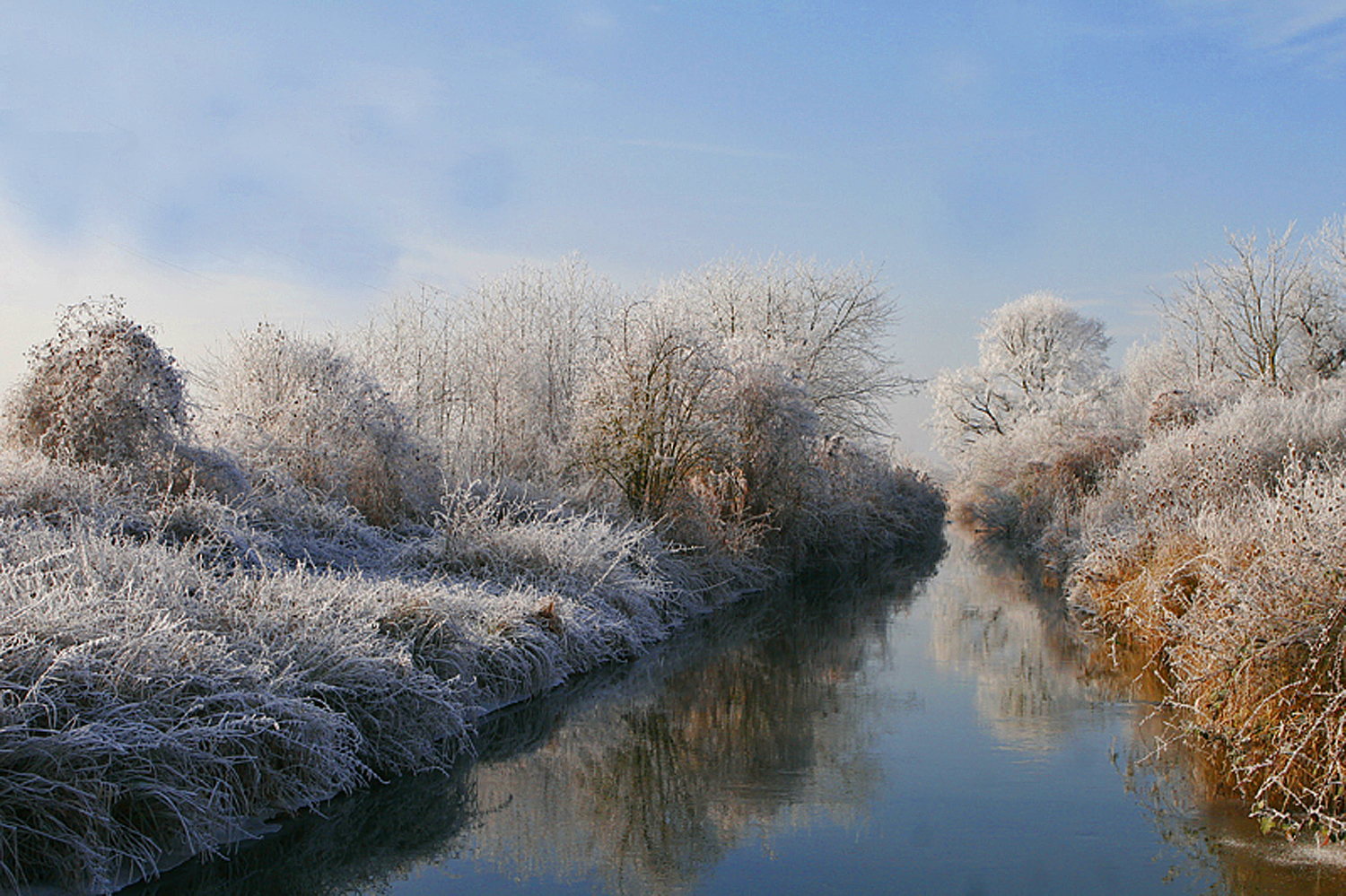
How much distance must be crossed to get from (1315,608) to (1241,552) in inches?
59.5

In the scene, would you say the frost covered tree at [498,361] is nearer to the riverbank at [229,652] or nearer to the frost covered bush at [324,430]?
the frost covered bush at [324,430]

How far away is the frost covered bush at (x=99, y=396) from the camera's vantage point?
11.5m

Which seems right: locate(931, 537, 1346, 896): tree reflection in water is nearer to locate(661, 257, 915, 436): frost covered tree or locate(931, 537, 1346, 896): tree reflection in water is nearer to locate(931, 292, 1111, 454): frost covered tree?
locate(661, 257, 915, 436): frost covered tree

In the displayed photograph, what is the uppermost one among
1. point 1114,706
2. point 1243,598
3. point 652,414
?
point 652,414

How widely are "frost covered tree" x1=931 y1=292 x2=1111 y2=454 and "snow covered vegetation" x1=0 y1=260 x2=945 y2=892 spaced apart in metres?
14.0

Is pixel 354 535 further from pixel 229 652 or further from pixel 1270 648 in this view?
pixel 1270 648

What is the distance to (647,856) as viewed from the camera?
5871 millimetres

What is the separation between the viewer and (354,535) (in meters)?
12.5

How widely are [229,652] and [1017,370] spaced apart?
37098 mm

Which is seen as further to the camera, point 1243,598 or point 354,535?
point 354,535

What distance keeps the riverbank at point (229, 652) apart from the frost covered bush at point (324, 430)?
1435mm

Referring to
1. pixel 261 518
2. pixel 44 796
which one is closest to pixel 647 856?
pixel 44 796

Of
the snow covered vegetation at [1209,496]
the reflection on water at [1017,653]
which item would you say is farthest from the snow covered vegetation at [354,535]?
the snow covered vegetation at [1209,496]

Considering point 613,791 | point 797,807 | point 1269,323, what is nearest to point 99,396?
point 613,791
